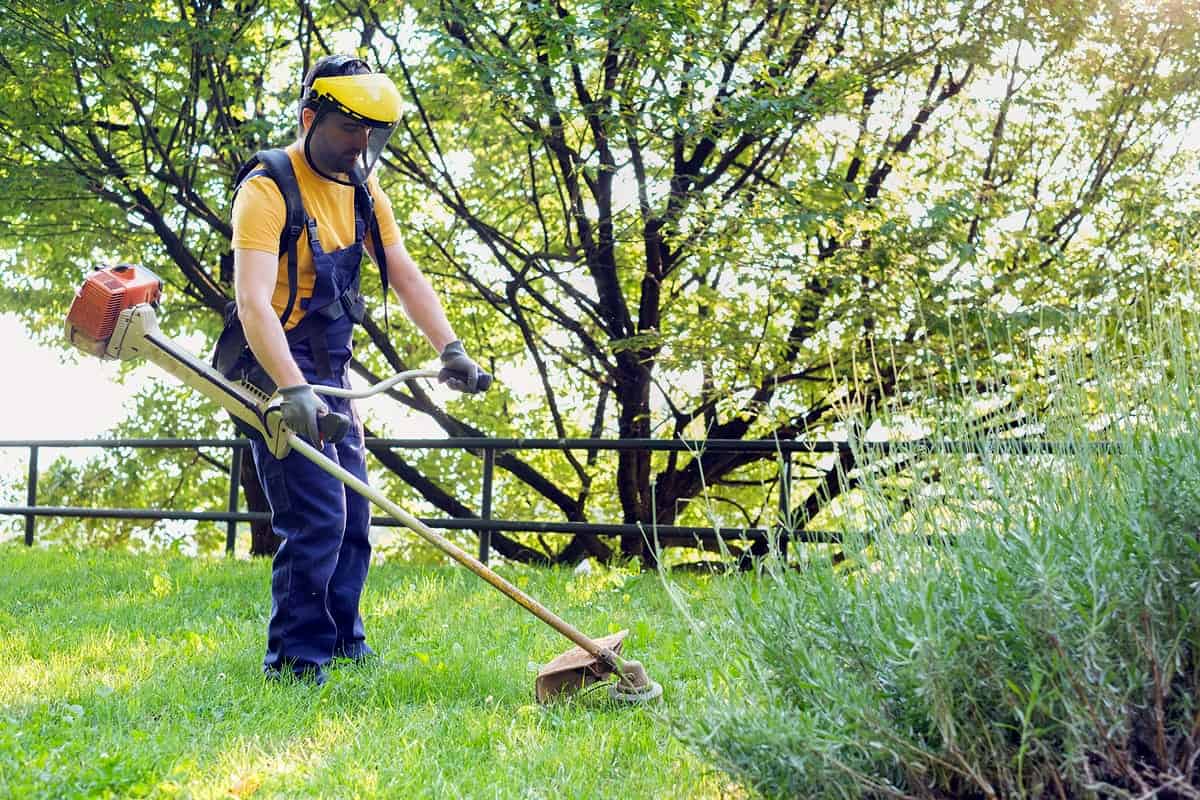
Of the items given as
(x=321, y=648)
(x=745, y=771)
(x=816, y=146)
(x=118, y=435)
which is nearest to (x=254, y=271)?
(x=321, y=648)

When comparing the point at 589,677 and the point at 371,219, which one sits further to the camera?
the point at 371,219

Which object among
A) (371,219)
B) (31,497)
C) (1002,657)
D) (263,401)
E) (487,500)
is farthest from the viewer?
(31,497)

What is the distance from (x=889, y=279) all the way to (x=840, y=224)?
58 cm

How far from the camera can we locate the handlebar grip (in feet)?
13.8

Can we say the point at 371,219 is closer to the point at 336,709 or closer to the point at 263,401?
the point at 263,401

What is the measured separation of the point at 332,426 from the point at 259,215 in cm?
81

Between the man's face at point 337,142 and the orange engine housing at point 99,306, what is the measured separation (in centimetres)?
82

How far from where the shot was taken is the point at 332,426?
4215mm

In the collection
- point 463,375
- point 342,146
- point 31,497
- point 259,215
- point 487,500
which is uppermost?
point 342,146

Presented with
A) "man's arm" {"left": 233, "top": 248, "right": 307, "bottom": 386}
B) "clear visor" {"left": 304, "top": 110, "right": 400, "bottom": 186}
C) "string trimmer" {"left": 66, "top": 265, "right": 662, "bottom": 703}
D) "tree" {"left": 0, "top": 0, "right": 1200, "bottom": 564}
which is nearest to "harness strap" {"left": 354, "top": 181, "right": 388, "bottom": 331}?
"clear visor" {"left": 304, "top": 110, "right": 400, "bottom": 186}

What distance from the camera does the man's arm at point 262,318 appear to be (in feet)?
13.8

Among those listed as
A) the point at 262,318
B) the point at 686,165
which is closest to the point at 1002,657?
the point at 262,318

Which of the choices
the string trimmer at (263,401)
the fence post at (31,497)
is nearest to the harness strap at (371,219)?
the string trimmer at (263,401)

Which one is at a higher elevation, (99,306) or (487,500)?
(99,306)
